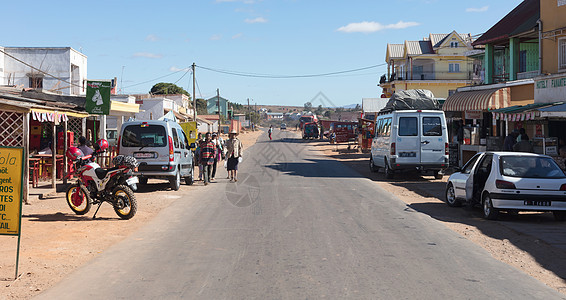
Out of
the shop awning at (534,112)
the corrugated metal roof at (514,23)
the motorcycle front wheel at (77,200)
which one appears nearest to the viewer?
the motorcycle front wheel at (77,200)

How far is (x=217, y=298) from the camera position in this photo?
607 centimetres

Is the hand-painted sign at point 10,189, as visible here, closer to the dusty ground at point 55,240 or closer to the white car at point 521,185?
the dusty ground at point 55,240

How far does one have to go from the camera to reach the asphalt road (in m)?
6.41

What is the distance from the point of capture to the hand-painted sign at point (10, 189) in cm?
732

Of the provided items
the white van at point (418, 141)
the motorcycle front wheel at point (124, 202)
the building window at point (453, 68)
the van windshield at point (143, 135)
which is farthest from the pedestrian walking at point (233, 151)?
the building window at point (453, 68)

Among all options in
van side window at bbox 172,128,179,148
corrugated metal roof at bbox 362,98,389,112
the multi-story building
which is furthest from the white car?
the multi-story building

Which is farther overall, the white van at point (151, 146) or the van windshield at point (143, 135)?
the van windshield at point (143, 135)

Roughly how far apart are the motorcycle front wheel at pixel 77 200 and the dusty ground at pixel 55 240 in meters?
0.16

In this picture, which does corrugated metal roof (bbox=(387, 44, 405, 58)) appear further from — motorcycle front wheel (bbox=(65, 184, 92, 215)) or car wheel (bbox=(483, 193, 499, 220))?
motorcycle front wheel (bbox=(65, 184, 92, 215))

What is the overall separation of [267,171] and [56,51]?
24020 mm

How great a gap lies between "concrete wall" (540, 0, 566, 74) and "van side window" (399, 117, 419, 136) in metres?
5.64

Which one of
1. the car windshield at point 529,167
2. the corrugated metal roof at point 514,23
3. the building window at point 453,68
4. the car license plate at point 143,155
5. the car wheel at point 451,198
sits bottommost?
the car wheel at point 451,198

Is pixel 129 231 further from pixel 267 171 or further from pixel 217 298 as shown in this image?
pixel 267 171

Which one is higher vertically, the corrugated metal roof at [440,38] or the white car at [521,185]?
the corrugated metal roof at [440,38]
